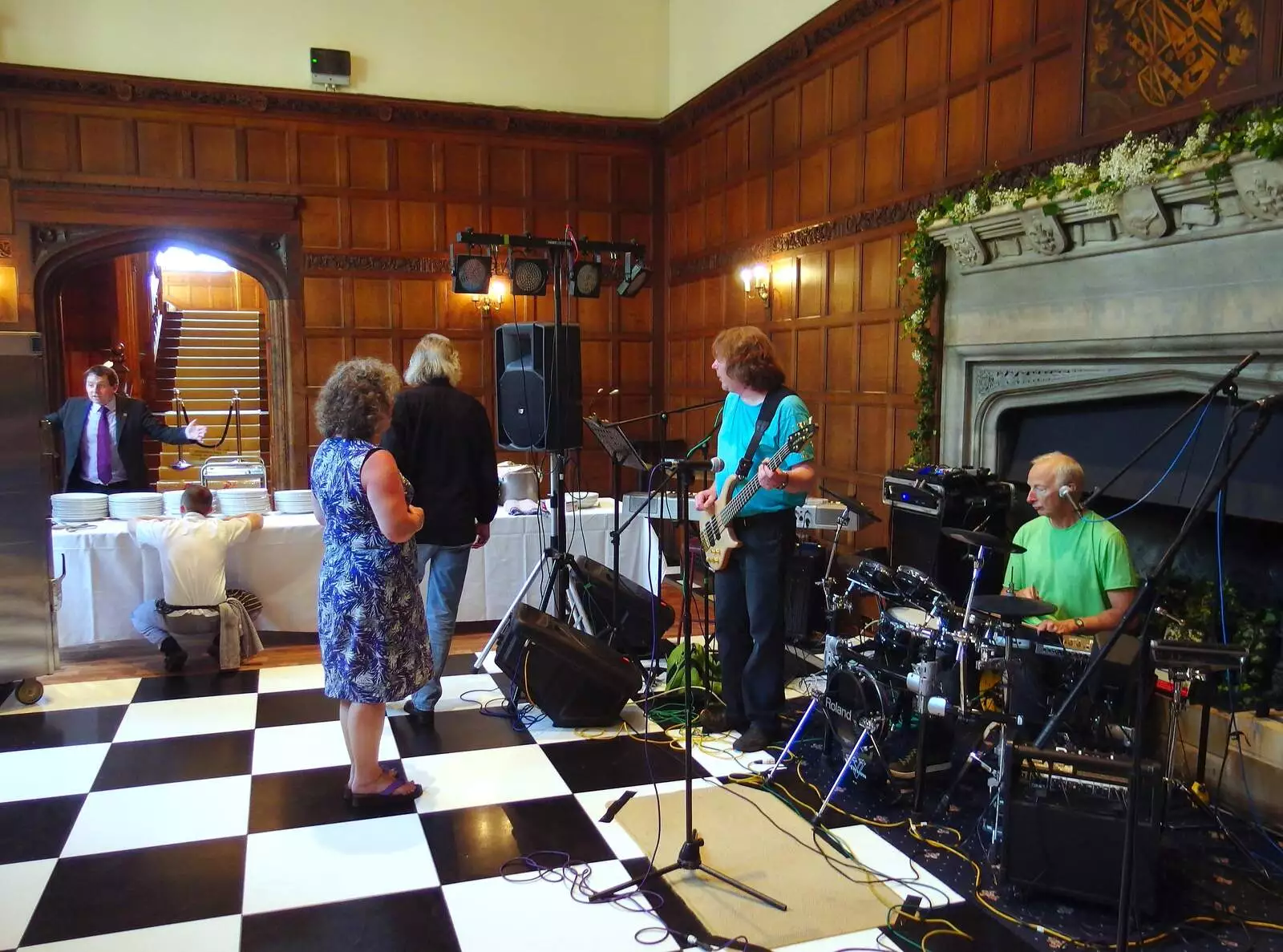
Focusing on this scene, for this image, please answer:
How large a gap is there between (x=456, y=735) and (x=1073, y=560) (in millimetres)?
2515

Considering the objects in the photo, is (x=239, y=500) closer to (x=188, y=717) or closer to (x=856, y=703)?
(x=188, y=717)

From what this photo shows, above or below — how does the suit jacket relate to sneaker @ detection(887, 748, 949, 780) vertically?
above

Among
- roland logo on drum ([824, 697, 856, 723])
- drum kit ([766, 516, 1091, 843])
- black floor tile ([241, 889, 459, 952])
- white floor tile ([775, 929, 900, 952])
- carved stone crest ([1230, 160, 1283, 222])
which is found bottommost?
white floor tile ([775, 929, 900, 952])

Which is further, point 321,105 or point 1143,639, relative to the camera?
point 321,105

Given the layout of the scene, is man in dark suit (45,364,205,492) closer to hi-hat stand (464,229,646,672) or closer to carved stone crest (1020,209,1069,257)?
hi-hat stand (464,229,646,672)

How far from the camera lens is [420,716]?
4.05 meters

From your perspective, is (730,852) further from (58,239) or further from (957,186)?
(58,239)

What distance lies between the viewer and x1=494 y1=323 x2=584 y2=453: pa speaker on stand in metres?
4.53

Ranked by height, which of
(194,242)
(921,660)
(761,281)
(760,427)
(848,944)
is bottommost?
(848,944)

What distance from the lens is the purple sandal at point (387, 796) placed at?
3.22 m

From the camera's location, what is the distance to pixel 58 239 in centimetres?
744

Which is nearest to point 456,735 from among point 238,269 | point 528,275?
point 528,275

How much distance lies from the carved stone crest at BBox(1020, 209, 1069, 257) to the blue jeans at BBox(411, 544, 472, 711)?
10.1 ft

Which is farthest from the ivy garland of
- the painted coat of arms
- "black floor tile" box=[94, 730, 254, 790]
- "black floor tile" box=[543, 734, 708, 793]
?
"black floor tile" box=[94, 730, 254, 790]
